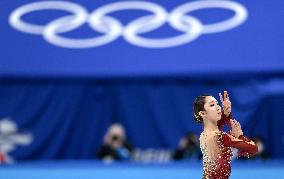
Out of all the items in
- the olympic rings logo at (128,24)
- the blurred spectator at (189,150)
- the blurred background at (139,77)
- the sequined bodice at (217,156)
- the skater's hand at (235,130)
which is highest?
the olympic rings logo at (128,24)

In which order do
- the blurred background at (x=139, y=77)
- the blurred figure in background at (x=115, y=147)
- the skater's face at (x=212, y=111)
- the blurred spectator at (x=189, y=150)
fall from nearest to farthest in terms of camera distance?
1. the skater's face at (x=212, y=111)
2. the blurred figure in background at (x=115, y=147)
3. the blurred spectator at (x=189, y=150)
4. the blurred background at (x=139, y=77)

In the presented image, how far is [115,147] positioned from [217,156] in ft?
14.4

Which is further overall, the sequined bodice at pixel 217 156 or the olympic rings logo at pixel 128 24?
the olympic rings logo at pixel 128 24

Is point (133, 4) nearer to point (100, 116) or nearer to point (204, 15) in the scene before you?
point (204, 15)

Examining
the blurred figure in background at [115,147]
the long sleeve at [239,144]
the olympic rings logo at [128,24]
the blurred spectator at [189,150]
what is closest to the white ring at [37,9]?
the olympic rings logo at [128,24]

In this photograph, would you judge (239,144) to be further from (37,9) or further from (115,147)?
(37,9)

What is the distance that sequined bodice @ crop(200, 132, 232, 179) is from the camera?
4.95 metres

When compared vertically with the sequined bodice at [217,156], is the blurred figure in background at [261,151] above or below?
above

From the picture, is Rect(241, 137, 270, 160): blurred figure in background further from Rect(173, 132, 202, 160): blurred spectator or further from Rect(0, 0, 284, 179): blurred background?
Rect(173, 132, 202, 160): blurred spectator

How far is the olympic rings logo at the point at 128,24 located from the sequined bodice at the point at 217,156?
581 cm

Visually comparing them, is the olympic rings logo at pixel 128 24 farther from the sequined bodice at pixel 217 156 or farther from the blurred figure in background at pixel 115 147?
the sequined bodice at pixel 217 156

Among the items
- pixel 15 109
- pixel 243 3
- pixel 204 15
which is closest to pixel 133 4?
pixel 204 15

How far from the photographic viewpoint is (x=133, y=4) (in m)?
11.3

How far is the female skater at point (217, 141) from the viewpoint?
4914 millimetres
